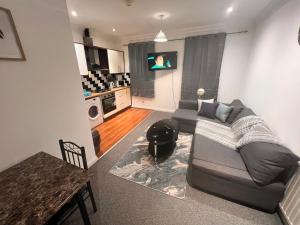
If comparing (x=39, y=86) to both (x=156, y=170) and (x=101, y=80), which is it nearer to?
(x=156, y=170)

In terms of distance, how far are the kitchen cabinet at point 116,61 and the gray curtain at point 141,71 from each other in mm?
325

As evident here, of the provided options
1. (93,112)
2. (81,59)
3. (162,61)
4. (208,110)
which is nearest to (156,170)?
(208,110)

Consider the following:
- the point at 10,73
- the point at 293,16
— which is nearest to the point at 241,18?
the point at 293,16

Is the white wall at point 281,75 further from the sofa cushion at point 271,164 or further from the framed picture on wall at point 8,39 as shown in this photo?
the framed picture on wall at point 8,39

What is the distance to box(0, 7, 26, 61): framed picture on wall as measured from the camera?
114cm

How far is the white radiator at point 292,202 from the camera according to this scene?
1192 mm

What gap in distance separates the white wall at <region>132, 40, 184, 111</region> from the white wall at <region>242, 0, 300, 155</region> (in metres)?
1.98

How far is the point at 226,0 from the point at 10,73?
9.78 ft

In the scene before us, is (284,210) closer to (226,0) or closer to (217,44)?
(226,0)

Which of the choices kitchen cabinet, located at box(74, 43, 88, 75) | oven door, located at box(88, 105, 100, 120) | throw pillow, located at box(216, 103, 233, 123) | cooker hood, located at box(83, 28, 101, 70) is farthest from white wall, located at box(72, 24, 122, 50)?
throw pillow, located at box(216, 103, 233, 123)

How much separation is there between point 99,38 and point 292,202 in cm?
497

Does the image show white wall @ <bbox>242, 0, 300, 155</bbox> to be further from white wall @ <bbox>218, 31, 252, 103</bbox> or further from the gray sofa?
white wall @ <bbox>218, 31, 252, 103</bbox>

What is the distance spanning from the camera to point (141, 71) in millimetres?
4617

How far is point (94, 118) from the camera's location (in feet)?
11.8
